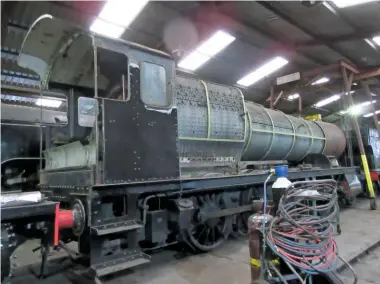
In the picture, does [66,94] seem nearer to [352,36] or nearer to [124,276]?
[124,276]

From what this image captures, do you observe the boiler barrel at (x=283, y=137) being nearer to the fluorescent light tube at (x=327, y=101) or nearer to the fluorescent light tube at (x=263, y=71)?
the fluorescent light tube at (x=263, y=71)

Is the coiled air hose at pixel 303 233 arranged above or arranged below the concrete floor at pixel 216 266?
above

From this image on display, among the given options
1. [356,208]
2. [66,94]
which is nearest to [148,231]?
[66,94]

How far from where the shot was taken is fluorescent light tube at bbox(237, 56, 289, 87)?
1216cm

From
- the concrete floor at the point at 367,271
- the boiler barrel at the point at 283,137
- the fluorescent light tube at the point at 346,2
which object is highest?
the fluorescent light tube at the point at 346,2

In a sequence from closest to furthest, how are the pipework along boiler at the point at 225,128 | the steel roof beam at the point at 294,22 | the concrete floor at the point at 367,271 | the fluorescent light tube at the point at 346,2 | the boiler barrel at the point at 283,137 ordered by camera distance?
the concrete floor at the point at 367,271 → the pipework along boiler at the point at 225,128 → the boiler barrel at the point at 283,137 → the fluorescent light tube at the point at 346,2 → the steel roof beam at the point at 294,22

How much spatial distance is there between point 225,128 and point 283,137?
2015mm

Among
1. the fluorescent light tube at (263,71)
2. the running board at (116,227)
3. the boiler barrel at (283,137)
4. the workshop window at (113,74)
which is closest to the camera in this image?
the running board at (116,227)

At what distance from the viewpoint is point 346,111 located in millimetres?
8164

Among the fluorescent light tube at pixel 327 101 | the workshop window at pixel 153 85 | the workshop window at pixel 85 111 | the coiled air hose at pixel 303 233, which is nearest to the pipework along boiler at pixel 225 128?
Answer: the workshop window at pixel 153 85

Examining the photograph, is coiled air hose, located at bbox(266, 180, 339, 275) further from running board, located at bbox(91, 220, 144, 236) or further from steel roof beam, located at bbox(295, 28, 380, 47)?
steel roof beam, located at bbox(295, 28, 380, 47)

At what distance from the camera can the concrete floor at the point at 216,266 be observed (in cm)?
308

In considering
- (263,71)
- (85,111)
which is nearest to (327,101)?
(263,71)

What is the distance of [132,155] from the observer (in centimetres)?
303
